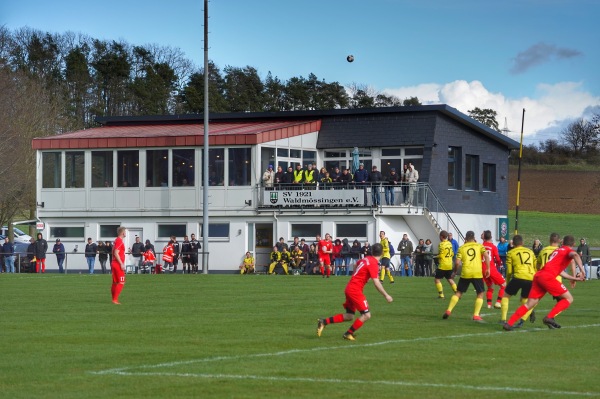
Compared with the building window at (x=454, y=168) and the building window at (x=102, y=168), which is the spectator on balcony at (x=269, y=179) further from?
the building window at (x=454, y=168)

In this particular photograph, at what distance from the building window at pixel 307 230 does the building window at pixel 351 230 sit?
0.85m

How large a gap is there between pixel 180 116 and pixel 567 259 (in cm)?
4229

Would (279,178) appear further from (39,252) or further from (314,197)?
(39,252)

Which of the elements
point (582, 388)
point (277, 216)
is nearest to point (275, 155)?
point (277, 216)

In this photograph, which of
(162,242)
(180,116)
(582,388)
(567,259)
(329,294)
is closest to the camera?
(582,388)

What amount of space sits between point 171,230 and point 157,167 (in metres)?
3.13

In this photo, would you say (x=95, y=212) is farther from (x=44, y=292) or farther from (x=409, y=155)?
(x=44, y=292)

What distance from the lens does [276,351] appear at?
647 inches

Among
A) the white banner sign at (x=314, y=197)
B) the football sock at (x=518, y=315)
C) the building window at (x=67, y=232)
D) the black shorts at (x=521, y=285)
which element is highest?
the white banner sign at (x=314, y=197)

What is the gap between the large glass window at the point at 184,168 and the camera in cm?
5331

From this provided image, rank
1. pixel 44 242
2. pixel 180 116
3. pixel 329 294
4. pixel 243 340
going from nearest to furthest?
Answer: pixel 243 340
pixel 329 294
pixel 44 242
pixel 180 116

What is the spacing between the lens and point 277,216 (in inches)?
2035

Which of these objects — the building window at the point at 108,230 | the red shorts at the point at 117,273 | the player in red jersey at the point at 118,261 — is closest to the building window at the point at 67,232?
the building window at the point at 108,230

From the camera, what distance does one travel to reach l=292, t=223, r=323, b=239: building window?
2029 inches
